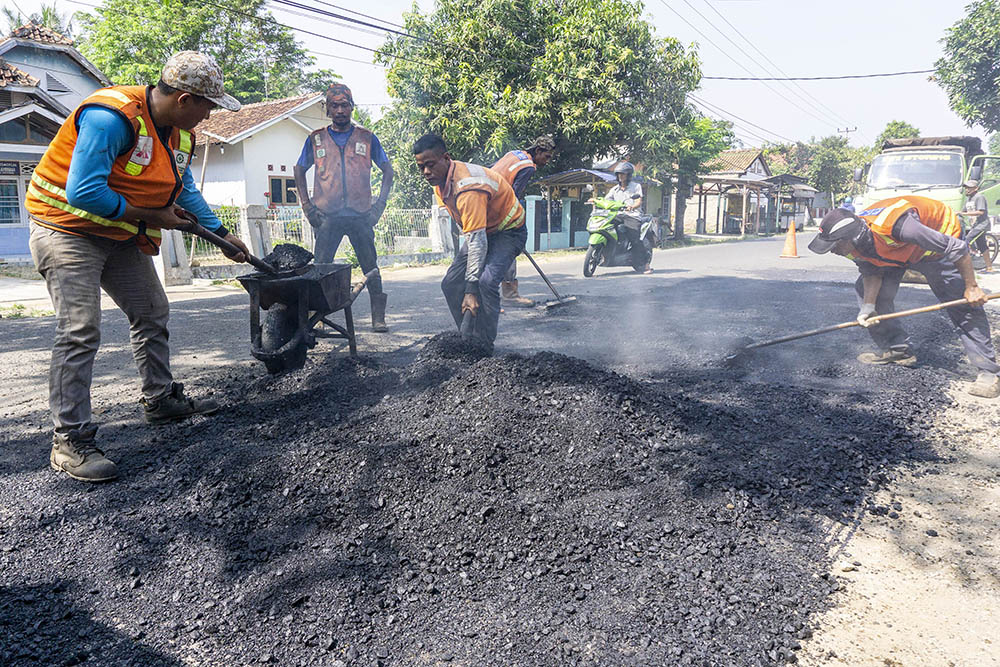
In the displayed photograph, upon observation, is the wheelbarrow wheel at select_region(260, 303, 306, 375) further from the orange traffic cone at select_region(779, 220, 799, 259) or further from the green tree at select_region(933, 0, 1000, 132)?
the green tree at select_region(933, 0, 1000, 132)

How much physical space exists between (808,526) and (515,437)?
125 centimetres

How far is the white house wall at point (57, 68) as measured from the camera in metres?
20.8

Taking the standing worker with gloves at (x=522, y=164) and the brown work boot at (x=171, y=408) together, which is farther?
the standing worker with gloves at (x=522, y=164)

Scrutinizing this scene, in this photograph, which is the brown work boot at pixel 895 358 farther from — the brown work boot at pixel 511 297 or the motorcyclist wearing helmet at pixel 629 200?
the motorcyclist wearing helmet at pixel 629 200

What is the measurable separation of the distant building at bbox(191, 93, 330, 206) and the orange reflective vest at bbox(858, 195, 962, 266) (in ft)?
65.5

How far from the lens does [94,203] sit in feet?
8.75

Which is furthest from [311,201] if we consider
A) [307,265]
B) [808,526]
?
[808,526]

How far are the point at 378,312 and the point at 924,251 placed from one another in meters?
4.24

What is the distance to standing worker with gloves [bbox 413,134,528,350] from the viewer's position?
165 inches

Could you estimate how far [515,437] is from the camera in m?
3.02

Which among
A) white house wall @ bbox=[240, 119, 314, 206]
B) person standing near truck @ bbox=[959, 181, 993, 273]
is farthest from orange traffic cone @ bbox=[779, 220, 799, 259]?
white house wall @ bbox=[240, 119, 314, 206]

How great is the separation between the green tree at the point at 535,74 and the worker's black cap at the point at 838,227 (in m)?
13.4

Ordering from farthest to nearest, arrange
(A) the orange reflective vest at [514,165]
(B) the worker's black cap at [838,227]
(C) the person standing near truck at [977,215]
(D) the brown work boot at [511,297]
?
(C) the person standing near truck at [977,215]
(D) the brown work boot at [511,297]
(A) the orange reflective vest at [514,165]
(B) the worker's black cap at [838,227]

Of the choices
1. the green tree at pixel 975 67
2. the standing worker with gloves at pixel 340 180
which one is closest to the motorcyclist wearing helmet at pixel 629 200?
the standing worker with gloves at pixel 340 180
